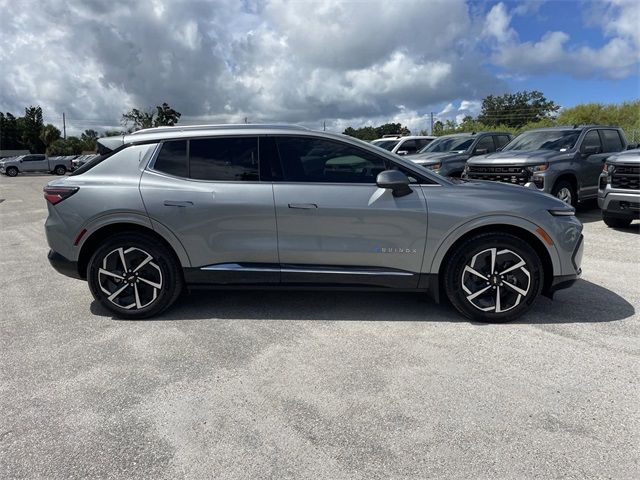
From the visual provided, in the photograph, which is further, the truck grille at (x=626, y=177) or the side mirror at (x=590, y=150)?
the side mirror at (x=590, y=150)

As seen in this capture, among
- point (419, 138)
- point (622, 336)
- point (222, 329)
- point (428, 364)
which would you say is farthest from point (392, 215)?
point (419, 138)

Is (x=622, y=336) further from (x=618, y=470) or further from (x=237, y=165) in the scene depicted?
(x=237, y=165)

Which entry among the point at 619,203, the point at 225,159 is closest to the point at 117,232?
the point at 225,159

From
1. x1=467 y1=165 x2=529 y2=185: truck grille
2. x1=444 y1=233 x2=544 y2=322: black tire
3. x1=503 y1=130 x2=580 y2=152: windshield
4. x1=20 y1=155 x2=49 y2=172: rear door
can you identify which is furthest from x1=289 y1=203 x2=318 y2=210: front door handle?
x1=20 y1=155 x2=49 y2=172: rear door

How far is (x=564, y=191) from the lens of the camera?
8.76 meters

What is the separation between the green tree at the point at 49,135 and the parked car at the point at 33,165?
33.8m

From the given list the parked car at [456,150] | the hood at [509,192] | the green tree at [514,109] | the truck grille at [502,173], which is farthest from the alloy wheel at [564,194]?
the green tree at [514,109]

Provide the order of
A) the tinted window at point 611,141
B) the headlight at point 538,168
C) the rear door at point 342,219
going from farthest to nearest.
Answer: the tinted window at point 611,141 < the headlight at point 538,168 < the rear door at point 342,219

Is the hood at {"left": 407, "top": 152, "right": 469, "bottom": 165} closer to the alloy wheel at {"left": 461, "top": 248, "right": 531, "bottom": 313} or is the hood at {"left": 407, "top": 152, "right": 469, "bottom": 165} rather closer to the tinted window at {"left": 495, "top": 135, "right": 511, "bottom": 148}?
the tinted window at {"left": 495, "top": 135, "right": 511, "bottom": 148}

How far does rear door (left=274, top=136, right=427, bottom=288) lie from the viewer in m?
3.70

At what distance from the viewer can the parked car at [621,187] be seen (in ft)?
22.9

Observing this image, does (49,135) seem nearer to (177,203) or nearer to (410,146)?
(410,146)

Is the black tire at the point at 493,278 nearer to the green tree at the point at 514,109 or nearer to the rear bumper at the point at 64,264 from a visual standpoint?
the rear bumper at the point at 64,264

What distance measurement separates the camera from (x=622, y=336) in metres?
3.53
